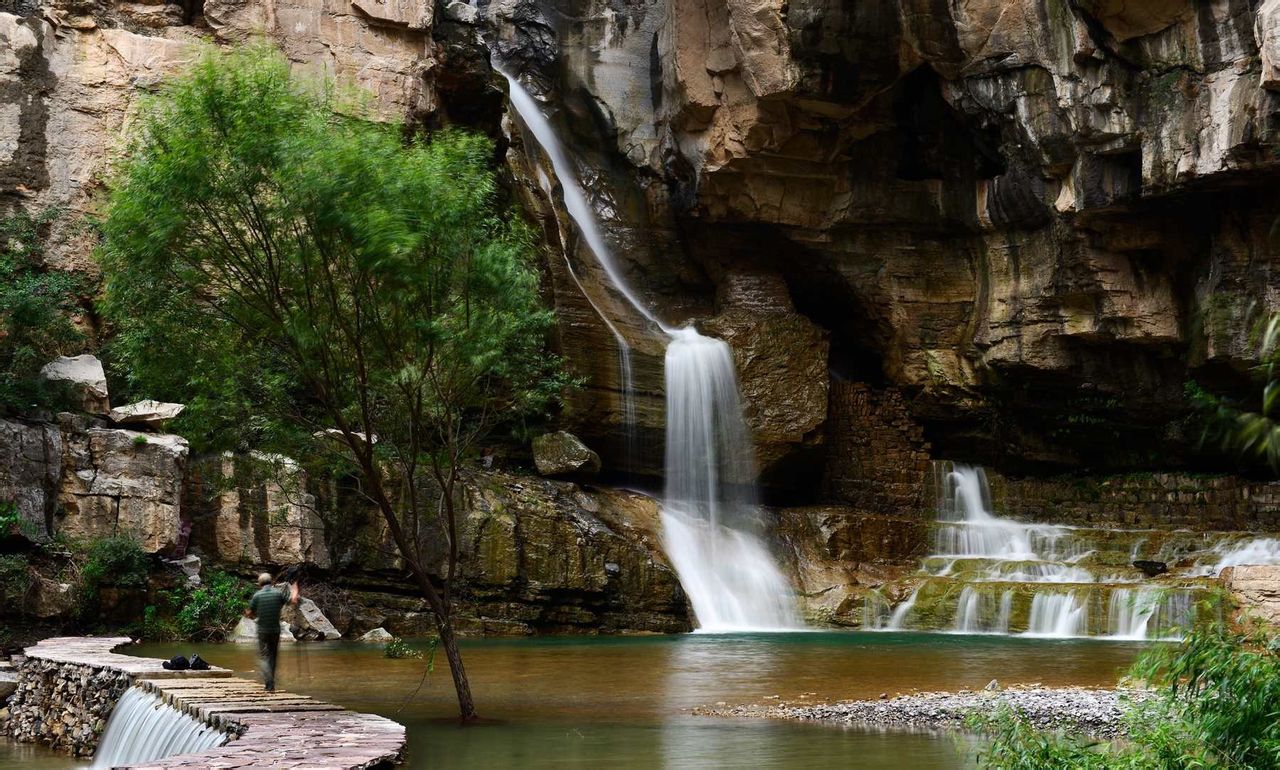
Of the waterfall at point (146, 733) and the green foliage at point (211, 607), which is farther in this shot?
the green foliage at point (211, 607)

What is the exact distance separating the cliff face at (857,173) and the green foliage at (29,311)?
43.8 inches

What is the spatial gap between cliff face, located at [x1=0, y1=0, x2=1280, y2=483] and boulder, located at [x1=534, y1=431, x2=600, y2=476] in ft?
3.41

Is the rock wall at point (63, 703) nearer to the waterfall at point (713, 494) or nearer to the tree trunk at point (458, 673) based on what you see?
the tree trunk at point (458, 673)

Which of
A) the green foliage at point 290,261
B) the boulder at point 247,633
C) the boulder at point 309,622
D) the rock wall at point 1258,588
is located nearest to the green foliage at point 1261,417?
the green foliage at point 290,261

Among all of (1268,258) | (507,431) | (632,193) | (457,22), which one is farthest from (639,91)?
(1268,258)

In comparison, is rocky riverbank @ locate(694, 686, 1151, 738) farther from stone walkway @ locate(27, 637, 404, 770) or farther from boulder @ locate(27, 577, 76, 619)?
boulder @ locate(27, 577, 76, 619)

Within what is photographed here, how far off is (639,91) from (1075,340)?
13.7 metres

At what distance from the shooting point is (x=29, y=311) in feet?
73.0

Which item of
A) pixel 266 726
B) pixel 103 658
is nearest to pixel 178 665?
pixel 103 658

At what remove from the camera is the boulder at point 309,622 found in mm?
21438

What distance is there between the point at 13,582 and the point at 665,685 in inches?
436

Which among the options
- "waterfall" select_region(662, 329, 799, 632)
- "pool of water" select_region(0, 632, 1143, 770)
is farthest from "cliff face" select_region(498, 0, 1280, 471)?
"pool of water" select_region(0, 632, 1143, 770)

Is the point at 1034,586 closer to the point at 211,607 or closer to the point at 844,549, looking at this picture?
the point at 844,549

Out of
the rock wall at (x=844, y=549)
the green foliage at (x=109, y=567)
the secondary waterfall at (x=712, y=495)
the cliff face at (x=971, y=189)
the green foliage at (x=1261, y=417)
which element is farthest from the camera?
the rock wall at (x=844, y=549)
